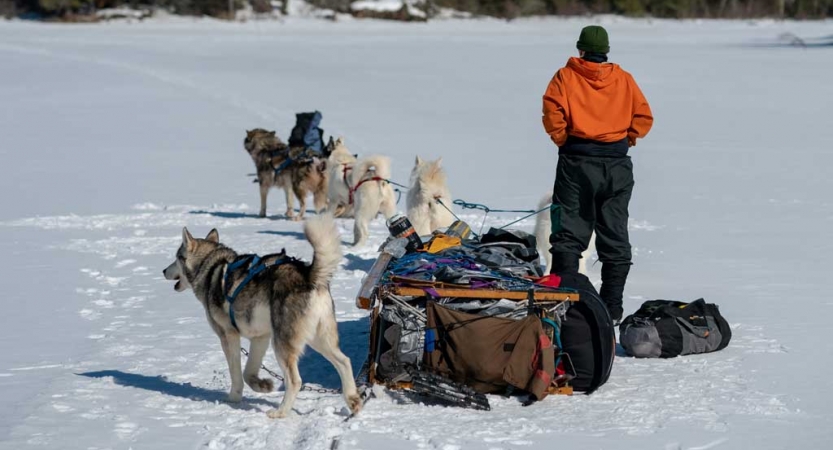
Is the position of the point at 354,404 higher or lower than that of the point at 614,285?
lower

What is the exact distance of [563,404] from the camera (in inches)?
181

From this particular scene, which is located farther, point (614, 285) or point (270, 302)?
point (614, 285)

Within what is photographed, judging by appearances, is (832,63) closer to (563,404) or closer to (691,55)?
(691,55)

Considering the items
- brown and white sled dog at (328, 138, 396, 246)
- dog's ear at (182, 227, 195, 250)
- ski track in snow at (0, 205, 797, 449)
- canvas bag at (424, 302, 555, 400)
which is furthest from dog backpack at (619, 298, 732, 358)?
brown and white sled dog at (328, 138, 396, 246)

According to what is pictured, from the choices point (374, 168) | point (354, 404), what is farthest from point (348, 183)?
point (354, 404)

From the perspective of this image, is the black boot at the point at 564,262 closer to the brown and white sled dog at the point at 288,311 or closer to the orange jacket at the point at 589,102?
the orange jacket at the point at 589,102

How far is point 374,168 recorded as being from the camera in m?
8.63

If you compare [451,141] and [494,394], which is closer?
[494,394]

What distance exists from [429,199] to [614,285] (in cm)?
217

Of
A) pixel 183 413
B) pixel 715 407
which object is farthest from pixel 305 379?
pixel 715 407

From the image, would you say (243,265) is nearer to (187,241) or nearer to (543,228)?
(187,241)

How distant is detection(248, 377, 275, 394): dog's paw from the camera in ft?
15.7

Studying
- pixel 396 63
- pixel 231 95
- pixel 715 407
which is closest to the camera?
pixel 715 407

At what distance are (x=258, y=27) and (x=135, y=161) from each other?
33.0 m
